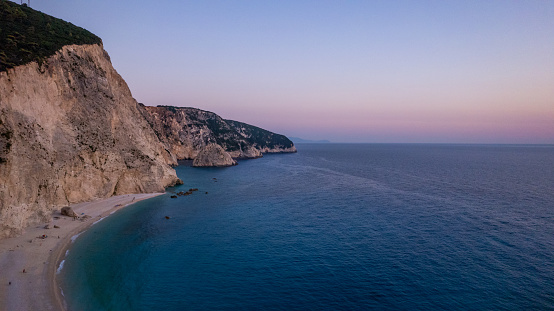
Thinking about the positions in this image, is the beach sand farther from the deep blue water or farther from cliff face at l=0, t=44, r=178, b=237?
cliff face at l=0, t=44, r=178, b=237

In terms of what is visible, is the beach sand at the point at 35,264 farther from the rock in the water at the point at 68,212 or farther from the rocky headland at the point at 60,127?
the rocky headland at the point at 60,127

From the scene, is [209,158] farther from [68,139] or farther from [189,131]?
[68,139]

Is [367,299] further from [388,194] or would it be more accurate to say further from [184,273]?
[388,194]

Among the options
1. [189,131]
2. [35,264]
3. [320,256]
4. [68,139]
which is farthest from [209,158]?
[320,256]

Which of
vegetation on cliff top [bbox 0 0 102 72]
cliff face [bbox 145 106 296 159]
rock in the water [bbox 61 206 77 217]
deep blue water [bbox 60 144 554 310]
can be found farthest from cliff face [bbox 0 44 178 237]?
cliff face [bbox 145 106 296 159]

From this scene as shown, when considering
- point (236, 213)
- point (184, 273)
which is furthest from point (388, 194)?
point (184, 273)

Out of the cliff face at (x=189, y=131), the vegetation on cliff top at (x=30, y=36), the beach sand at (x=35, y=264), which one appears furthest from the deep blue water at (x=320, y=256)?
the cliff face at (x=189, y=131)
